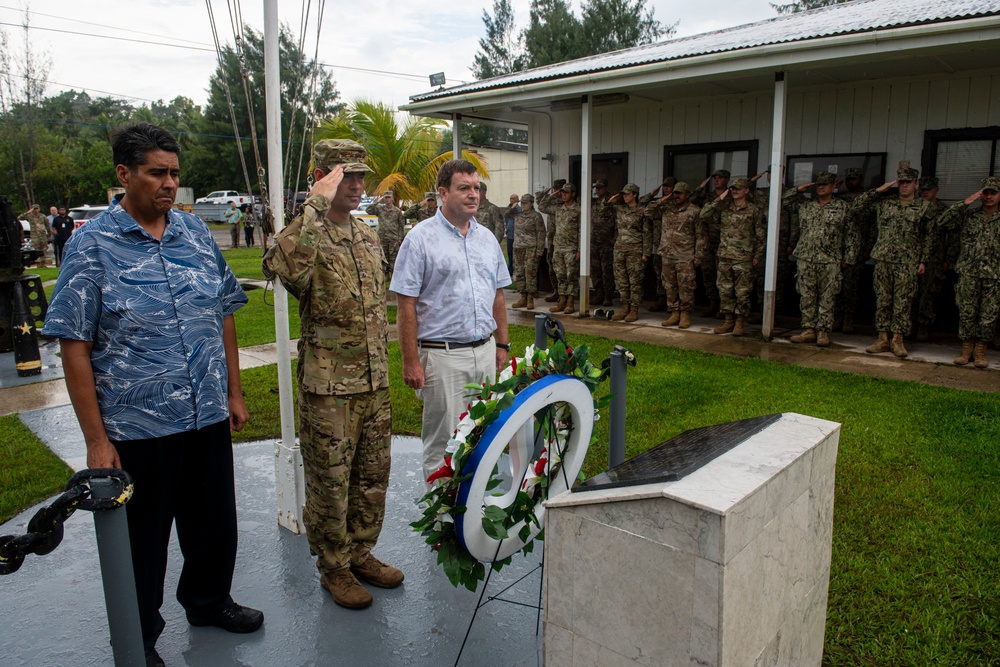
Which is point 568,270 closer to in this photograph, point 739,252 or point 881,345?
point 739,252

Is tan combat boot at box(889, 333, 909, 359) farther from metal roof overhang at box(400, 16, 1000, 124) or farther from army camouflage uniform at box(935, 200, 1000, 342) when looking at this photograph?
metal roof overhang at box(400, 16, 1000, 124)

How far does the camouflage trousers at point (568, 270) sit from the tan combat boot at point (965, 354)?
16.1 ft

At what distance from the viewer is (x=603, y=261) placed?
11008 millimetres

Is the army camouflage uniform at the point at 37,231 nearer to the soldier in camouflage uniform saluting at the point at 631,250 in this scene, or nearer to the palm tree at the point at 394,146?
the palm tree at the point at 394,146

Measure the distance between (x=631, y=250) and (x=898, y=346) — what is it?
11.6 feet

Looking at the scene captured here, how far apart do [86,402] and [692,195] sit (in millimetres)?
8804

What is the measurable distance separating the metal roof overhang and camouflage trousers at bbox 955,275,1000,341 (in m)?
2.15

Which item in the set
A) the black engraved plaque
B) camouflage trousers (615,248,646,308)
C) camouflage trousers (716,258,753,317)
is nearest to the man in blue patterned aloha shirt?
the black engraved plaque

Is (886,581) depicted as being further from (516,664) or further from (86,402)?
(86,402)

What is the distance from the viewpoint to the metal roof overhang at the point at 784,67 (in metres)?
6.52

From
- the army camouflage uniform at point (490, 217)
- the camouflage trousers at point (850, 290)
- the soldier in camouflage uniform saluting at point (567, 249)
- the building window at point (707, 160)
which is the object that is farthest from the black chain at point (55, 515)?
the army camouflage uniform at point (490, 217)

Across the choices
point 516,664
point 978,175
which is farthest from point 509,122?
point 516,664

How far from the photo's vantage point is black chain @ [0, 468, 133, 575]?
1672mm

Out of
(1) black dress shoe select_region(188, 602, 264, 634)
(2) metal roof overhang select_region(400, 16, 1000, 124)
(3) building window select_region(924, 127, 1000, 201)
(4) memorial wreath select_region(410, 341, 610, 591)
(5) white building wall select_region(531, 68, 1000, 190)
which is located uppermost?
(2) metal roof overhang select_region(400, 16, 1000, 124)
